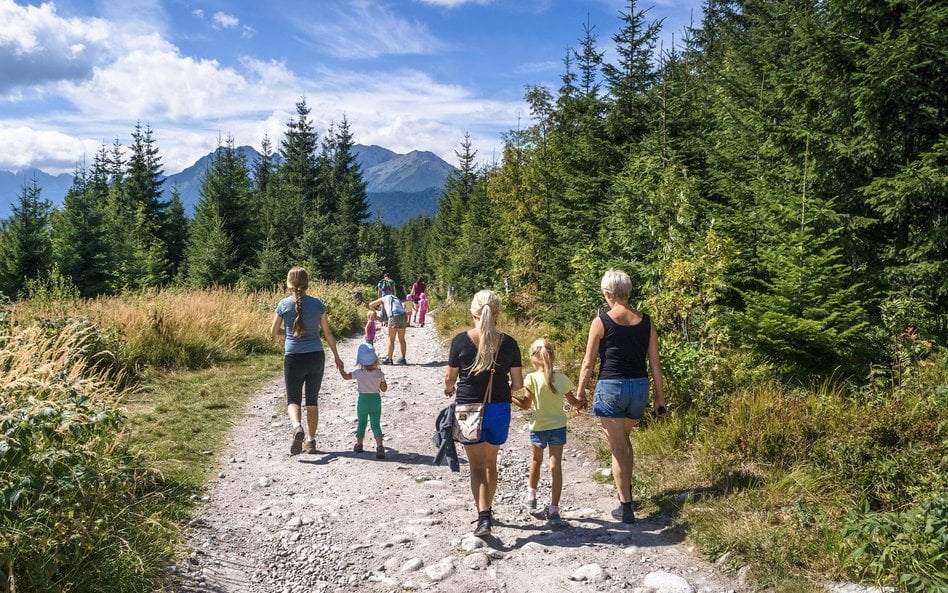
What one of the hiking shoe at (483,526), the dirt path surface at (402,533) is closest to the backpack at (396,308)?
the dirt path surface at (402,533)

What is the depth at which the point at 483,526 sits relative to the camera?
4.84 metres

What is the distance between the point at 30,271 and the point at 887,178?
28.4 meters

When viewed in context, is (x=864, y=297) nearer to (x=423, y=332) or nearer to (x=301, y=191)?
(x=423, y=332)

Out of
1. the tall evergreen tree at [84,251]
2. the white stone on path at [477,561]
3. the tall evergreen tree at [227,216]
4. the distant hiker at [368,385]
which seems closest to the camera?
the white stone on path at [477,561]

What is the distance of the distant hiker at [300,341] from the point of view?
7.10 m

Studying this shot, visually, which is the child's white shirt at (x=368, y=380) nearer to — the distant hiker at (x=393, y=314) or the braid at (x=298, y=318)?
the braid at (x=298, y=318)

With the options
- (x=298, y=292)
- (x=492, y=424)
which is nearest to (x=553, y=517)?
(x=492, y=424)

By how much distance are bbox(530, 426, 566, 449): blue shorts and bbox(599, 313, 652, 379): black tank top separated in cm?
65

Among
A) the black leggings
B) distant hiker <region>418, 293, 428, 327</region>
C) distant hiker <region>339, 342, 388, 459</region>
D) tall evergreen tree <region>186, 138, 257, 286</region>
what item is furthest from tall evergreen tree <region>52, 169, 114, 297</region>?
distant hiker <region>339, 342, 388, 459</region>

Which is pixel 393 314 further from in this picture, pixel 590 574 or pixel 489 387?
pixel 590 574

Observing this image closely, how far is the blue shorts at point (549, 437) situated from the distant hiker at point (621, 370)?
34 centimetres

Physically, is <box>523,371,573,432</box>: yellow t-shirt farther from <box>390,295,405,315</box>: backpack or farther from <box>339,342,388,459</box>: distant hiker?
<box>390,295,405,315</box>: backpack

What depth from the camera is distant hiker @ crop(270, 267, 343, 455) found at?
7.10m

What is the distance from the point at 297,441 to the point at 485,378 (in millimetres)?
3469
